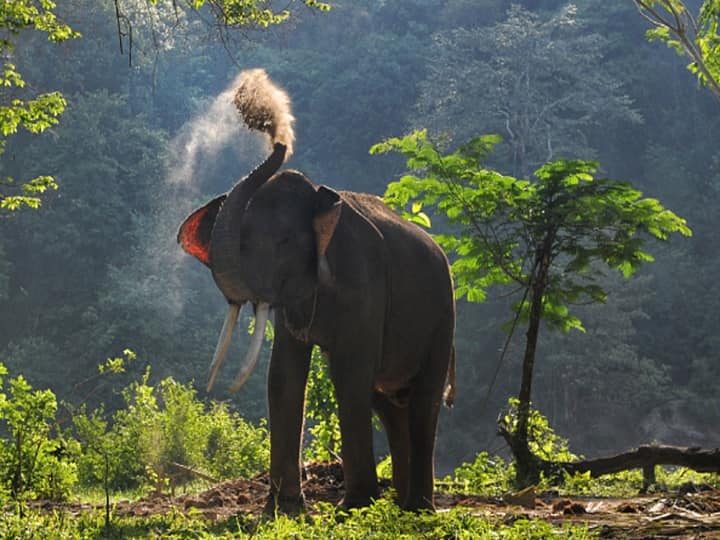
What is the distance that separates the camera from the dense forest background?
37.1 meters

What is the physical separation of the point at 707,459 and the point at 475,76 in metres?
35.8

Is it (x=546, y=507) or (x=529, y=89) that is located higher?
(x=529, y=89)

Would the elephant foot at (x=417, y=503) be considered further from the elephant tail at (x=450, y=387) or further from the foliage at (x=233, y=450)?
the foliage at (x=233, y=450)

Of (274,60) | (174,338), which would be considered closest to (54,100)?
(174,338)

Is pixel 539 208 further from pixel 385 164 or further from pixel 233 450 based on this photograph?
pixel 385 164

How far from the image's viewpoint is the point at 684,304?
128 ft

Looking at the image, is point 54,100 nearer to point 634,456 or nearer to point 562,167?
point 562,167

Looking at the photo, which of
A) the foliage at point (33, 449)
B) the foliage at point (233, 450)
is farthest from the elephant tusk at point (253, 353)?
the foliage at point (233, 450)

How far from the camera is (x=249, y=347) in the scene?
21.0 ft

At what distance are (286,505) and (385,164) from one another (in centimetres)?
3850

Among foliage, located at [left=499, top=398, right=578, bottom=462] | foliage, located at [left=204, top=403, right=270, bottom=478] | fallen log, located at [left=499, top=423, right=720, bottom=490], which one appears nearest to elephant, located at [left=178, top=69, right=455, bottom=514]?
fallen log, located at [left=499, top=423, right=720, bottom=490]

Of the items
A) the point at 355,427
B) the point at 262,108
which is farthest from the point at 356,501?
the point at 262,108

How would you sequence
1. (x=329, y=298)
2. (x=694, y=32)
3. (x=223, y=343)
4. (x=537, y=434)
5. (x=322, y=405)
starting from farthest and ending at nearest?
(x=322, y=405), (x=537, y=434), (x=694, y=32), (x=329, y=298), (x=223, y=343)

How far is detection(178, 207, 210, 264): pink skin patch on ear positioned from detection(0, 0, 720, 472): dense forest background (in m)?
24.9
